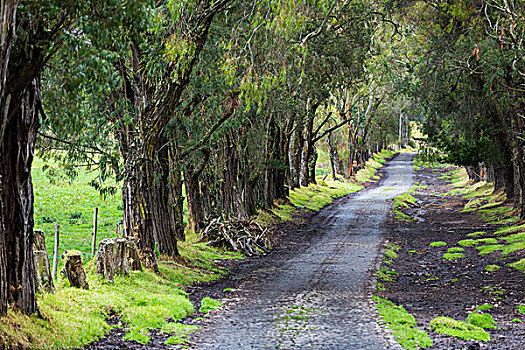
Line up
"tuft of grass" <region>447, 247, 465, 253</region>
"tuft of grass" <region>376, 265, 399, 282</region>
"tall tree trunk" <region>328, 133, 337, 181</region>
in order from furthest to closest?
"tall tree trunk" <region>328, 133, 337, 181</region>, "tuft of grass" <region>447, 247, 465, 253</region>, "tuft of grass" <region>376, 265, 399, 282</region>

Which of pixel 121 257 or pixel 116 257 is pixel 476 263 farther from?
pixel 116 257

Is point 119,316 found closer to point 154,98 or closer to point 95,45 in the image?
point 95,45

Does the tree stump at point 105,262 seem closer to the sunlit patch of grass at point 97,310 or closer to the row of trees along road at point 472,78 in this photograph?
the sunlit patch of grass at point 97,310

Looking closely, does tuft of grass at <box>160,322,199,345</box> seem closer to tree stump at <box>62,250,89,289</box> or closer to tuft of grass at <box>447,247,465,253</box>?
tree stump at <box>62,250,89,289</box>

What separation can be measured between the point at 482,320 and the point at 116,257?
7.18 metres

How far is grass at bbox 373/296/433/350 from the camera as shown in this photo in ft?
30.7

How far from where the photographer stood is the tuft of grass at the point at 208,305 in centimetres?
1211

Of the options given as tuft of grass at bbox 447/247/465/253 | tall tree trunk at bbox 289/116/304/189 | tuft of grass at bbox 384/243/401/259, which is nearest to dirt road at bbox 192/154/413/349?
tuft of grass at bbox 384/243/401/259

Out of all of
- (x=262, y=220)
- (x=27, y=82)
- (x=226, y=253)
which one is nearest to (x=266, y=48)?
(x=226, y=253)

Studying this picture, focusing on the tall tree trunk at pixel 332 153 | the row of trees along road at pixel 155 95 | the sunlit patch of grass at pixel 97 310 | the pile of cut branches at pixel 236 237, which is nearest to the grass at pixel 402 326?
the sunlit patch of grass at pixel 97 310

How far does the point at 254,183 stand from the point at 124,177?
13290 millimetres

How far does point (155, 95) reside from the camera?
577 inches

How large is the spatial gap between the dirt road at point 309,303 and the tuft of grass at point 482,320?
5.76 ft

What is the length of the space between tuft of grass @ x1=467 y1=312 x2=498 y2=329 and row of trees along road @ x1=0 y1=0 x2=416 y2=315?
20.2ft
